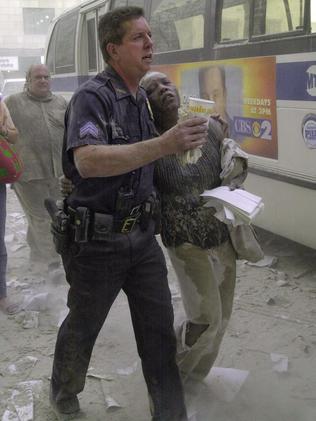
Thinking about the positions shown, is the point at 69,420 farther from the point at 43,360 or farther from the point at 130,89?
the point at 130,89

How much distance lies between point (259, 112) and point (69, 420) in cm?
315

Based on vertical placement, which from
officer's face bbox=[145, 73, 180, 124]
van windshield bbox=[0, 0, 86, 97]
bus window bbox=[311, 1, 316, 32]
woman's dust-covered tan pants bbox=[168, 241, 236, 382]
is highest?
van windshield bbox=[0, 0, 86, 97]

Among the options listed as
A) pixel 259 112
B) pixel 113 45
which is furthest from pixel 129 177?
pixel 259 112

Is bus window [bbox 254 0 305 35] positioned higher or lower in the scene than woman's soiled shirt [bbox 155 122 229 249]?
higher

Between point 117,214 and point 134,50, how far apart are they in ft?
2.20

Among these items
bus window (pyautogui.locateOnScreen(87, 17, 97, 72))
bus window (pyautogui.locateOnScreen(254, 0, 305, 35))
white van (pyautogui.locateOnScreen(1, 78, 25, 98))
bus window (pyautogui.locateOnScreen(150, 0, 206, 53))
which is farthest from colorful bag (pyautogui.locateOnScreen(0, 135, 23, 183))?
white van (pyautogui.locateOnScreen(1, 78, 25, 98))

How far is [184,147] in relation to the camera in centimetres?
204

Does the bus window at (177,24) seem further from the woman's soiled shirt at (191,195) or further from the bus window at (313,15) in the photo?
the woman's soiled shirt at (191,195)

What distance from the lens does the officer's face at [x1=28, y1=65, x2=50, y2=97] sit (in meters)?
4.90

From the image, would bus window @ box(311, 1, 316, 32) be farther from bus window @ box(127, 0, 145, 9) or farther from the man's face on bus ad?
bus window @ box(127, 0, 145, 9)

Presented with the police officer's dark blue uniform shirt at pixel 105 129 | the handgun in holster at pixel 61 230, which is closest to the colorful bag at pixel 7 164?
the handgun in holster at pixel 61 230

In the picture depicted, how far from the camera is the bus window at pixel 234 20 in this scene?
5062mm

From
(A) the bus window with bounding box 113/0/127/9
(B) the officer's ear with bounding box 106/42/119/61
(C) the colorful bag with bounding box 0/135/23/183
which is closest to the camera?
(B) the officer's ear with bounding box 106/42/119/61

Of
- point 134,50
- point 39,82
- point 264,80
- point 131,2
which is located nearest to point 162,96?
point 134,50
